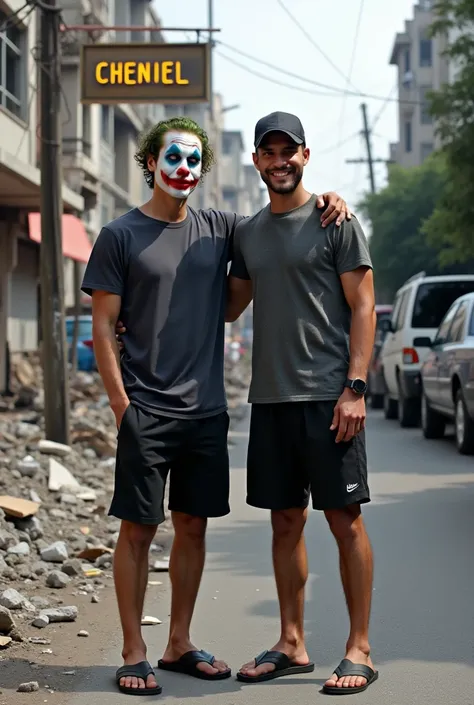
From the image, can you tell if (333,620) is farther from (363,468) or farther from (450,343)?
(450,343)

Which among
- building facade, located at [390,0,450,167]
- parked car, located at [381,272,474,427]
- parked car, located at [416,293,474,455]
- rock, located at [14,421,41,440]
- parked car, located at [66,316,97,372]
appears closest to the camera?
parked car, located at [416,293,474,455]

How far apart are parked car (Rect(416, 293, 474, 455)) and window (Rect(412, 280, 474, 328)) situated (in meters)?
1.68

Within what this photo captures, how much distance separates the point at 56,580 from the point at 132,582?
2281 mm

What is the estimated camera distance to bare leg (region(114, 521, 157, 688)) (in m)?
5.17

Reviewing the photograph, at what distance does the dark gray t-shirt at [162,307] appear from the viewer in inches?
205

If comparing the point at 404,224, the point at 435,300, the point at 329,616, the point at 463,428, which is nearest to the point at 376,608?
the point at 329,616

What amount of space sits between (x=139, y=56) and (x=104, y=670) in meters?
10.3

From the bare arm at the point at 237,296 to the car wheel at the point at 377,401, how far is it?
1827 cm

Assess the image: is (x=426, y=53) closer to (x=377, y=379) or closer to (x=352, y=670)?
(x=377, y=379)

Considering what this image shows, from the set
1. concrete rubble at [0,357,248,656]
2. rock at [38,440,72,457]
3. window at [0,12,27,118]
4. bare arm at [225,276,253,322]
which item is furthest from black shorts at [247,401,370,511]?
window at [0,12,27,118]

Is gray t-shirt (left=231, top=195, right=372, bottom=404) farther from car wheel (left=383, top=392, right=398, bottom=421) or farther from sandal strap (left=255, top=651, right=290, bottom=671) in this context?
car wheel (left=383, top=392, right=398, bottom=421)

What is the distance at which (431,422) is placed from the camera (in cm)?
1647

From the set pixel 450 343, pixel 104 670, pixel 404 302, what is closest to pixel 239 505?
pixel 450 343

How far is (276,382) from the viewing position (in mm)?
5129
